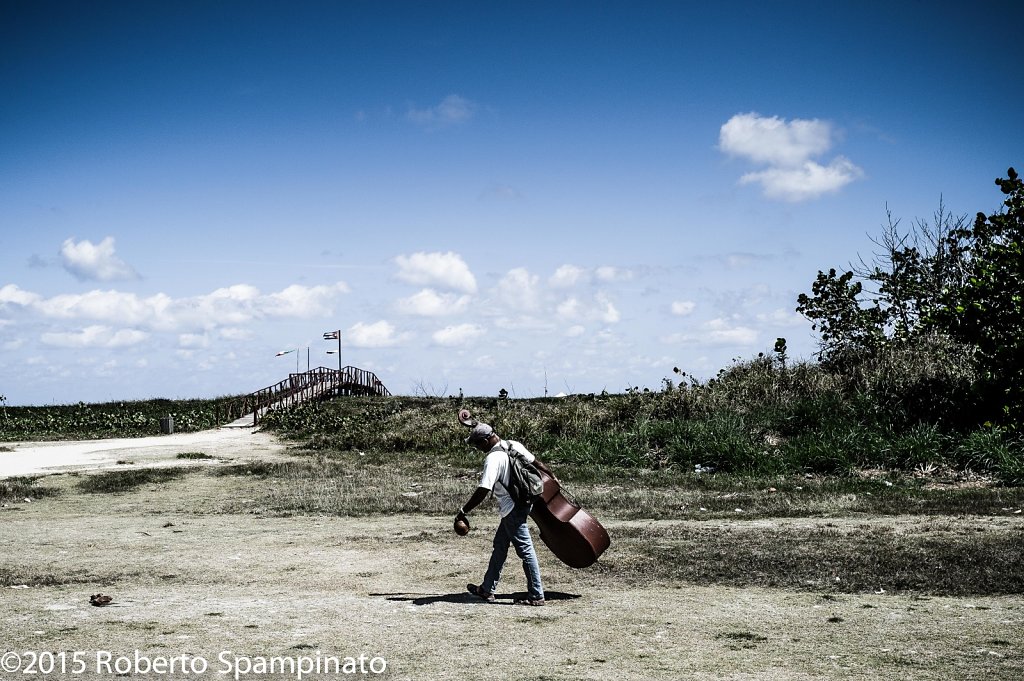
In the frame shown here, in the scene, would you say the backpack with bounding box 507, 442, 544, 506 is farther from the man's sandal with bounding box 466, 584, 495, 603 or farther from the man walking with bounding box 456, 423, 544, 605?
the man's sandal with bounding box 466, 584, 495, 603

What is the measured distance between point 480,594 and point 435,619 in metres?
0.80

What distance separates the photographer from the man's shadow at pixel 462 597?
7949mm

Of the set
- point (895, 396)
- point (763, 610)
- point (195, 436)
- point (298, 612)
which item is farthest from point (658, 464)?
point (195, 436)

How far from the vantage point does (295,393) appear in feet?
122

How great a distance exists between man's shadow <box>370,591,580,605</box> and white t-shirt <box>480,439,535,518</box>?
2.80ft

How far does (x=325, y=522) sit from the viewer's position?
12.7 meters

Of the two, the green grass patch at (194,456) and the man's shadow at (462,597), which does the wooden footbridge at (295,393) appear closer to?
the green grass patch at (194,456)

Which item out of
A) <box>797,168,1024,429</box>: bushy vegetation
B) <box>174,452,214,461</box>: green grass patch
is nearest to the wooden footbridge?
<box>174,452,214,461</box>: green grass patch

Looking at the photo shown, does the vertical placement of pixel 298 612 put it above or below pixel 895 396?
below

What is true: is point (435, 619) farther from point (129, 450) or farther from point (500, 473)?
point (129, 450)

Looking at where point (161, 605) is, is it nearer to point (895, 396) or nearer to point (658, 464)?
point (658, 464)

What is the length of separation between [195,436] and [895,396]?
21021 millimetres

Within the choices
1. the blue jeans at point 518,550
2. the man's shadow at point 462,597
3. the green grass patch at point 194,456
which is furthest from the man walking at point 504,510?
the green grass patch at point 194,456

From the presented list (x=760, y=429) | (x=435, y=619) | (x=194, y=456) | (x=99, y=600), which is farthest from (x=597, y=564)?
(x=194, y=456)
